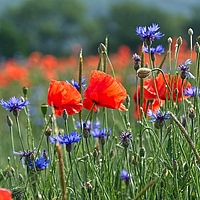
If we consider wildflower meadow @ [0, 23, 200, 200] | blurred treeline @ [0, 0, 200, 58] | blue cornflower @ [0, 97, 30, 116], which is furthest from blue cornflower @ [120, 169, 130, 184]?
blurred treeline @ [0, 0, 200, 58]

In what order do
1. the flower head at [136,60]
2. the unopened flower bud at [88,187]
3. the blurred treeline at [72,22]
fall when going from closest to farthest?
the unopened flower bud at [88,187] → the flower head at [136,60] → the blurred treeline at [72,22]

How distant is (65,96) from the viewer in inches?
40.0

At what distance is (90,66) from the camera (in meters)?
5.06

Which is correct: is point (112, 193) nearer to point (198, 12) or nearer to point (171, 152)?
point (171, 152)

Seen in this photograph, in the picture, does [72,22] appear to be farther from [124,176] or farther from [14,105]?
[14,105]

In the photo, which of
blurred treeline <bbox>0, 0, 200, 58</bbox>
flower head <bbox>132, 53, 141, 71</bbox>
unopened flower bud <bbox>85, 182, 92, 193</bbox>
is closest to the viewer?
unopened flower bud <bbox>85, 182, 92, 193</bbox>

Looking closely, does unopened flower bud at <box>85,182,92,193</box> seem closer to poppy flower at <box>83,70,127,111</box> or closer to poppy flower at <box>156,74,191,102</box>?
poppy flower at <box>83,70,127,111</box>

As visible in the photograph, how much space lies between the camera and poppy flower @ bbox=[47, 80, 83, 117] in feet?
3.33

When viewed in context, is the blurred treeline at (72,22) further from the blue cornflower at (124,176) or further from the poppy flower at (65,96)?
the poppy flower at (65,96)

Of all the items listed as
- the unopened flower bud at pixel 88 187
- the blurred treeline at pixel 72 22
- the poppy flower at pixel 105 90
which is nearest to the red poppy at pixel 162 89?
the poppy flower at pixel 105 90

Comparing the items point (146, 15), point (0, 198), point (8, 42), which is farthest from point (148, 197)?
point (146, 15)

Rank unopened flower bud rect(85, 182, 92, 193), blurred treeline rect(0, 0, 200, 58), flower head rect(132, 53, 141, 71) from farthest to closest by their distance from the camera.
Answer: blurred treeline rect(0, 0, 200, 58)
flower head rect(132, 53, 141, 71)
unopened flower bud rect(85, 182, 92, 193)

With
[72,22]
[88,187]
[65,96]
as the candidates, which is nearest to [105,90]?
[65,96]

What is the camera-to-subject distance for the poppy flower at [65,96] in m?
1.01
